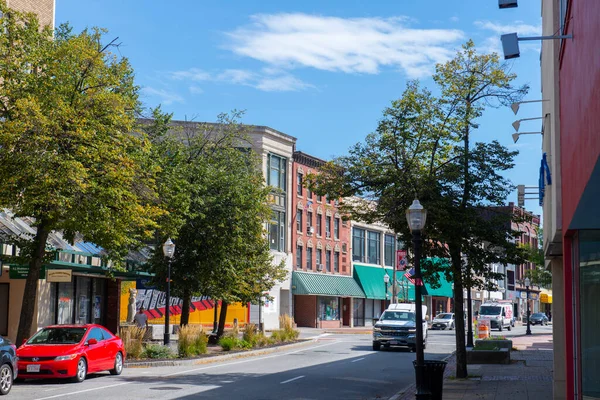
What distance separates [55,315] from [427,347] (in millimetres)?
18291

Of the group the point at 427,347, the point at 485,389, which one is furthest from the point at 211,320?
the point at 485,389

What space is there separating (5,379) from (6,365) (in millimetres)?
293

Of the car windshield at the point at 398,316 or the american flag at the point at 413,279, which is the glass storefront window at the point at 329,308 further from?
the american flag at the point at 413,279

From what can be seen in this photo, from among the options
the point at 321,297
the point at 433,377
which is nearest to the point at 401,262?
the point at 433,377

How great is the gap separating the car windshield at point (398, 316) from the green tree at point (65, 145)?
17.6 meters

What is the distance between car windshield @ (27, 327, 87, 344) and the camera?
2125 centimetres

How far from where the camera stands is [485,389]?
1986 centimetres

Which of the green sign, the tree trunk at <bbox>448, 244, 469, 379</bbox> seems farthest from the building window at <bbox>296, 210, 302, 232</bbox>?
the tree trunk at <bbox>448, 244, 469, 379</bbox>

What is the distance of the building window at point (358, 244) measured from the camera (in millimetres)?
74250

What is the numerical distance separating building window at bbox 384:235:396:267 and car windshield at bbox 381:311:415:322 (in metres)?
41.6

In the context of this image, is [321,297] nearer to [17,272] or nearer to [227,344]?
[227,344]

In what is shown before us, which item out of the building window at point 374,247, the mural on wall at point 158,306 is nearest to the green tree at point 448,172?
the mural on wall at point 158,306

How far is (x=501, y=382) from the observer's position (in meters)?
21.9

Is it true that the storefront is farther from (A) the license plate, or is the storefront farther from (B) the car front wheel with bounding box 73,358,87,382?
(A) the license plate
